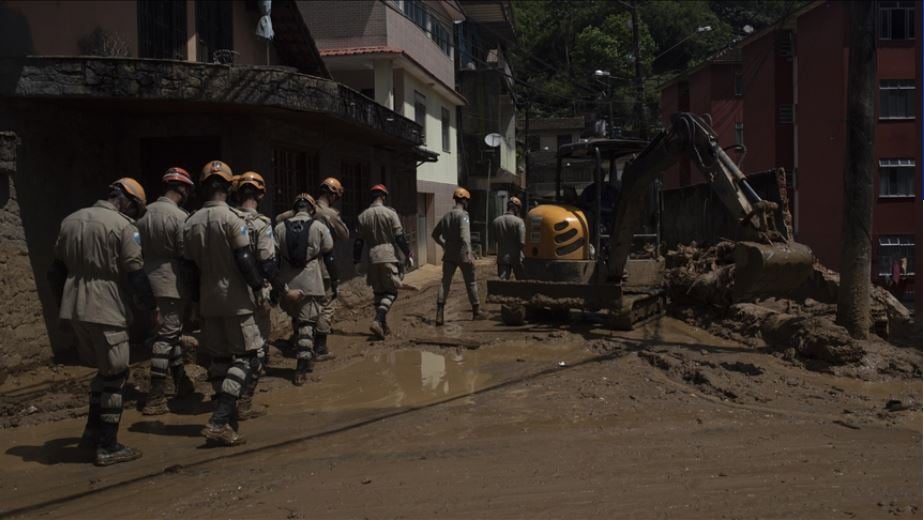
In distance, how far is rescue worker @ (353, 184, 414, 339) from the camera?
1047 centimetres

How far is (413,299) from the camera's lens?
15.9m

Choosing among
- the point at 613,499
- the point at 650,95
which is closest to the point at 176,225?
the point at 613,499

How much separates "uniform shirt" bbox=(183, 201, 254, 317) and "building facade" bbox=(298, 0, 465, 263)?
37.5 ft

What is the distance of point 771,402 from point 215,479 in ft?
14.9

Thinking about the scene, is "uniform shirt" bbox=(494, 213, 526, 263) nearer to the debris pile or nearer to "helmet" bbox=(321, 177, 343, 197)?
the debris pile

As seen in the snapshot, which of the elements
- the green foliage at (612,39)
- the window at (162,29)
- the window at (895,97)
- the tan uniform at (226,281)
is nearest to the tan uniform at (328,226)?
the tan uniform at (226,281)

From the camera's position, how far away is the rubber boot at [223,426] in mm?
5852

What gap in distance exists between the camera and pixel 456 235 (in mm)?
11727

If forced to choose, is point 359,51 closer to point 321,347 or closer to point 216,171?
point 321,347

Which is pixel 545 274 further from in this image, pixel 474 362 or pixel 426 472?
pixel 426 472

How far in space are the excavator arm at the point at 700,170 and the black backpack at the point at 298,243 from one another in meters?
4.43

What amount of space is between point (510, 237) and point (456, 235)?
2314 mm

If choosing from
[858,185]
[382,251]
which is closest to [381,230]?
[382,251]

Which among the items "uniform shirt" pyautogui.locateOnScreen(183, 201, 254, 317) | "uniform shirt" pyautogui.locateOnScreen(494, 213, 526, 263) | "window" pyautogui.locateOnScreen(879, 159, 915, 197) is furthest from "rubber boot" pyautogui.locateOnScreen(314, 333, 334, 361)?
"window" pyautogui.locateOnScreen(879, 159, 915, 197)
